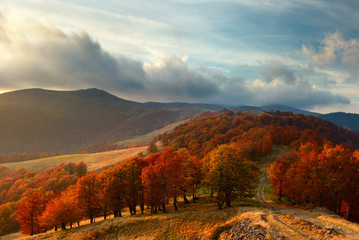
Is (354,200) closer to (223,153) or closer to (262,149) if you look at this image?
(223,153)

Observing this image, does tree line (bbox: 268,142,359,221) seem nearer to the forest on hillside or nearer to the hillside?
the forest on hillside

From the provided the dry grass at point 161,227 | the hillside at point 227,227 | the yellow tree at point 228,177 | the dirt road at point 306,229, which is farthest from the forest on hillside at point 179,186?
the dirt road at point 306,229

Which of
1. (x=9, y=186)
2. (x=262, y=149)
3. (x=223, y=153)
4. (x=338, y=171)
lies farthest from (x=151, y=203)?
(x=9, y=186)

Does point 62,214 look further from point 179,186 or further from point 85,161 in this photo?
point 85,161

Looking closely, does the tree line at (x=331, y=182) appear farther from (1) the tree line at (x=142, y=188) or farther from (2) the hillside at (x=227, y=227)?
(1) the tree line at (x=142, y=188)

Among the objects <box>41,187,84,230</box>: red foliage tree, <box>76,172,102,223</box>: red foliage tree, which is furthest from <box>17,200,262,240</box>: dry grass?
<box>76,172,102,223</box>: red foliage tree

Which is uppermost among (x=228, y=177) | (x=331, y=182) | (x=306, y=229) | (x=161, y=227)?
(x=228, y=177)

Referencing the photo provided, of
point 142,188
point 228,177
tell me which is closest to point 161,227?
point 142,188

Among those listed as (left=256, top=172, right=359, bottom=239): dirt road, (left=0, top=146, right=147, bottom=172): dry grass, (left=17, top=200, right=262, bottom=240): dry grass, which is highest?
(left=256, top=172, right=359, bottom=239): dirt road

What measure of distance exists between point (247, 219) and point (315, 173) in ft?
100

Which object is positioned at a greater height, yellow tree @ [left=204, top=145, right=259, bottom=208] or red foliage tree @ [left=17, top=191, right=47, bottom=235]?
yellow tree @ [left=204, top=145, right=259, bottom=208]

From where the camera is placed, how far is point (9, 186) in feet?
393

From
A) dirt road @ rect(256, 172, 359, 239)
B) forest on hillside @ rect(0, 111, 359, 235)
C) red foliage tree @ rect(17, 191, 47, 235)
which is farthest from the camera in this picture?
red foliage tree @ rect(17, 191, 47, 235)

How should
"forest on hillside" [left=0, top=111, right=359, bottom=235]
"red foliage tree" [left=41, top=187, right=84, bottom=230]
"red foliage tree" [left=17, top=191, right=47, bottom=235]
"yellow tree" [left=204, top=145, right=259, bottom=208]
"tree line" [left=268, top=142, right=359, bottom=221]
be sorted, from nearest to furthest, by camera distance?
1. "yellow tree" [left=204, top=145, right=259, bottom=208]
2. "forest on hillside" [left=0, top=111, right=359, bottom=235]
3. "tree line" [left=268, top=142, right=359, bottom=221]
4. "red foliage tree" [left=41, top=187, right=84, bottom=230]
5. "red foliage tree" [left=17, top=191, right=47, bottom=235]
